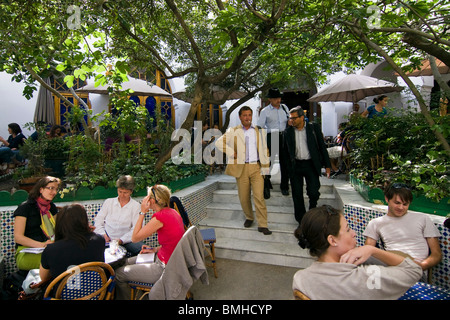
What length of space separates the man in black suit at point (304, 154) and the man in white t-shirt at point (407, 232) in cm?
141

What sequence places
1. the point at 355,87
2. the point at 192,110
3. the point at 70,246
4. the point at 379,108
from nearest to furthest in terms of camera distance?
the point at 70,246, the point at 192,110, the point at 379,108, the point at 355,87

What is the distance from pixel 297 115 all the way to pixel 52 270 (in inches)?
129

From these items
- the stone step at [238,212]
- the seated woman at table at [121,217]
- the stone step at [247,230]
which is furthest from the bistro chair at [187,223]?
the stone step at [238,212]

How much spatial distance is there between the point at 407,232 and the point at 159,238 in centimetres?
223

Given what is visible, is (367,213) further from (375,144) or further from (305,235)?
(305,235)

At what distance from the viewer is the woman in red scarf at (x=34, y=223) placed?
9.17 ft

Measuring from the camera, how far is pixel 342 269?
1.58m

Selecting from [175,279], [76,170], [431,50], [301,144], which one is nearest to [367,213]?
[301,144]

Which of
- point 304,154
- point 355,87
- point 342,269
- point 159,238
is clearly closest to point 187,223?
point 159,238

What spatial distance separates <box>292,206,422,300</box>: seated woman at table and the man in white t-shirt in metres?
0.92

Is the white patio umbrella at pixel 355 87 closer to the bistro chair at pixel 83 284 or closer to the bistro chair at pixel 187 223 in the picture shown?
the bistro chair at pixel 187 223

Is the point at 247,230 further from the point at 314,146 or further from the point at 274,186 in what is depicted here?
the point at 314,146

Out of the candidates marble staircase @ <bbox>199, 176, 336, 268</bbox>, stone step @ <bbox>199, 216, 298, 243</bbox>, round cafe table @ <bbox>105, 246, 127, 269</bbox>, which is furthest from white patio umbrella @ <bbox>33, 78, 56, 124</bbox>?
round cafe table @ <bbox>105, 246, 127, 269</bbox>

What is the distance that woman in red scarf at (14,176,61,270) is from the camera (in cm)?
279
